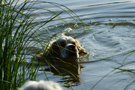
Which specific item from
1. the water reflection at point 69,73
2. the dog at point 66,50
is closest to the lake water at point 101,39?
the water reflection at point 69,73

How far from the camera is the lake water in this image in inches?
211

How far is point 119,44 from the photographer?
830 cm

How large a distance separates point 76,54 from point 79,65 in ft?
1.97

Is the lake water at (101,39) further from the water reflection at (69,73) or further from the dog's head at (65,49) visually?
the dog's head at (65,49)

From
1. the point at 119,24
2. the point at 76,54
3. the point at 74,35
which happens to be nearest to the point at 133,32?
the point at 119,24

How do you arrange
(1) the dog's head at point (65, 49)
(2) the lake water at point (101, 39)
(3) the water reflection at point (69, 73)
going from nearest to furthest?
(2) the lake water at point (101, 39) < (3) the water reflection at point (69, 73) < (1) the dog's head at point (65, 49)

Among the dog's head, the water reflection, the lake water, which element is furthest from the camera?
the dog's head

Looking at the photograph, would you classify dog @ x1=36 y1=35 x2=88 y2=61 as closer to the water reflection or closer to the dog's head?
the dog's head

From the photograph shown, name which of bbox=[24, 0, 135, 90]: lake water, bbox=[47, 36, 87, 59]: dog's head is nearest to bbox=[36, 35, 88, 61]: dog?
bbox=[47, 36, 87, 59]: dog's head

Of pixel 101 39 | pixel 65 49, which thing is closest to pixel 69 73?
pixel 65 49

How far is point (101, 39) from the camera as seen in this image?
9.03 meters

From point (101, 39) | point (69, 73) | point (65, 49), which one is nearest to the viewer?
point (69, 73)

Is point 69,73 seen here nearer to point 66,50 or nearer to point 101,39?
point 66,50

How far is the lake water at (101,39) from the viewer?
536 centimetres
